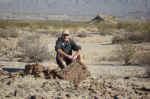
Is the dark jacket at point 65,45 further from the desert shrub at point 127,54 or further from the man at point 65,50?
the desert shrub at point 127,54

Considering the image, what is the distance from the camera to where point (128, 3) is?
176 m

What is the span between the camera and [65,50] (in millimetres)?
9766

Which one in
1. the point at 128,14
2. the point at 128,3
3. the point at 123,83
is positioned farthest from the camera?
the point at 128,3

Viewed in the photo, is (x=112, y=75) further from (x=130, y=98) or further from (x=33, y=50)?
(x=33, y=50)

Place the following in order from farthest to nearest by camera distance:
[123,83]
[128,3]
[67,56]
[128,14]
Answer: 1. [128,3]
2. [128,14]
3. [67,56]
4. [123,83]

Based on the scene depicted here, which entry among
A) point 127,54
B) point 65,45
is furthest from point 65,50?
point 127,54

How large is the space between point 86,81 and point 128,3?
171551 millimetres

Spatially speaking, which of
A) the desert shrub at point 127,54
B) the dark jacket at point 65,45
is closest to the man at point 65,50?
the dark jacket at point 65,45

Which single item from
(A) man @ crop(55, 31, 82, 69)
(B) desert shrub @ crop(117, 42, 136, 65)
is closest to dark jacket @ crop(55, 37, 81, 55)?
(A) man @ crop(55, 31, 82, 69)

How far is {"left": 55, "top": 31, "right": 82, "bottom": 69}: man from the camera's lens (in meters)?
9.52

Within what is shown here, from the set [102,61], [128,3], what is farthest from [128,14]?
[102,61]

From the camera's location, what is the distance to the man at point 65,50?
9.52 meters

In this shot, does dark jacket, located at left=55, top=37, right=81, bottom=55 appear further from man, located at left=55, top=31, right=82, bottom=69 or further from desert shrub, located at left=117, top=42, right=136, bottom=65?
desert shrub, located at left=117, top=42, right=136, bottom=65

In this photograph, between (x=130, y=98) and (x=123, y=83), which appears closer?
(x=130, y=98)
